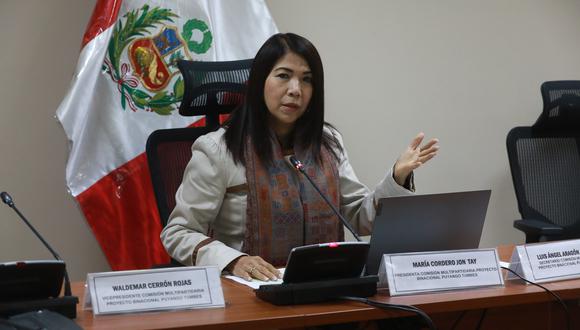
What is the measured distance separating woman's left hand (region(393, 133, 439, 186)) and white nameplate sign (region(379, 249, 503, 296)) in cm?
34

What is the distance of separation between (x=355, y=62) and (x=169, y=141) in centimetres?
126

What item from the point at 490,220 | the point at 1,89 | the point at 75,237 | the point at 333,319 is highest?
the point at 1,89

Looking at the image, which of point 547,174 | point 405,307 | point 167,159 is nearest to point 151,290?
point 405,307

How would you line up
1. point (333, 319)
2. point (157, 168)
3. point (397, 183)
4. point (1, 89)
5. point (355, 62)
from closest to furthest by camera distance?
1. point (333, 319)
2. point (397, 183)
3. point (157, 168)
4. point (1, 89)
5. point (355, 62)

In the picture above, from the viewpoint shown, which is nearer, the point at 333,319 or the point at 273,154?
the point at 333,319

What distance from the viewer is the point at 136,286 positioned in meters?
1.48

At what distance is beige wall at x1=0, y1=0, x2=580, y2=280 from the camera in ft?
10.0

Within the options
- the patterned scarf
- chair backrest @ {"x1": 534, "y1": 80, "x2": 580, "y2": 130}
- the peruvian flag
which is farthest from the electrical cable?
chair backrest @ {"x1": 534, "y1": 80, "x2": 580, "y2": 130}

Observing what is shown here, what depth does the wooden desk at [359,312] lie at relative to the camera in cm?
139

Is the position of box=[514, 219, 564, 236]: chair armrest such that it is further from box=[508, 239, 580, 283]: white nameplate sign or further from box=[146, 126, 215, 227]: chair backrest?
box=[146, 126, 215, 227]: chair backrest

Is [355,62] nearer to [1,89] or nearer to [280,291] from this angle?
[1,89]

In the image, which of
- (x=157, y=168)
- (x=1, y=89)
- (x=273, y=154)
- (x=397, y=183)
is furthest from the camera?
(x=1, y=89)

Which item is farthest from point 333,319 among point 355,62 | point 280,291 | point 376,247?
point 355,62

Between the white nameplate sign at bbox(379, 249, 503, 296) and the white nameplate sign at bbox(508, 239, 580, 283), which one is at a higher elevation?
the white nameplate sign at bbox(379, 249, 503, 296)
